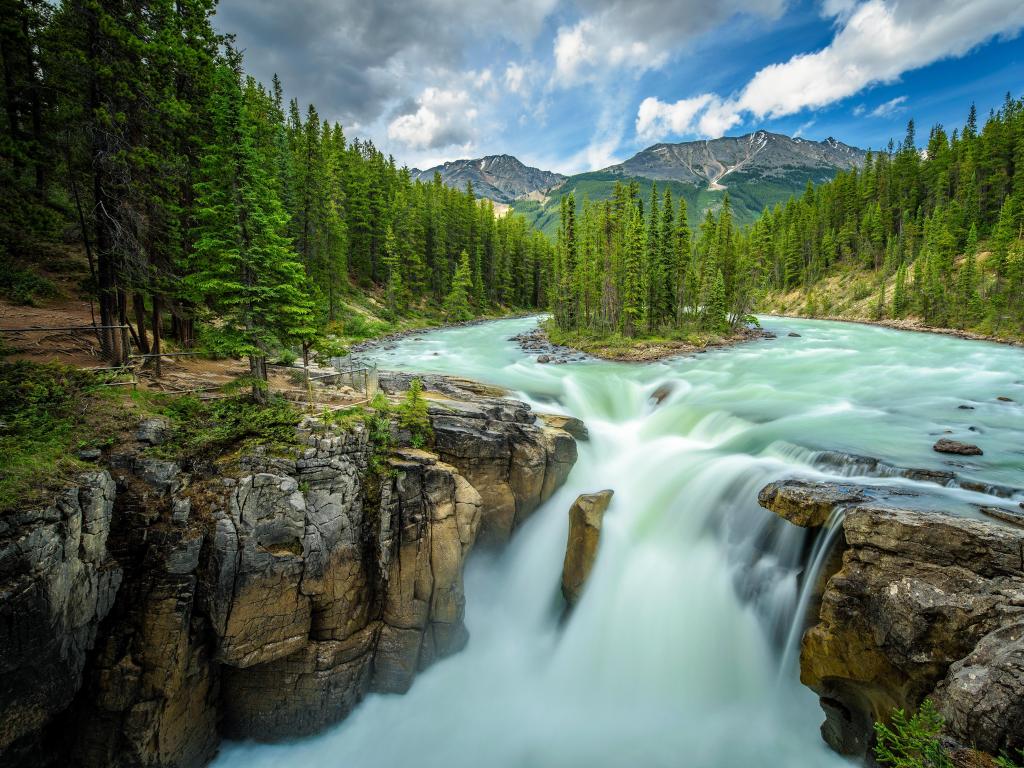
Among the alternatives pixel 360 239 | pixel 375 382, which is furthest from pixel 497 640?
pixel 360 239

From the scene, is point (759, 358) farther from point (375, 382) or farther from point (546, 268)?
point (546, 268)

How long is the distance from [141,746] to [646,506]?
539 inches

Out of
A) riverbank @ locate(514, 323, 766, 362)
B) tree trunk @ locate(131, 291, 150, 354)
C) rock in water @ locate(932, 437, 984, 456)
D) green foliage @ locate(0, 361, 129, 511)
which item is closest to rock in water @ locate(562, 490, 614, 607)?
rock in water @ locate(932, 437, 984, 456)

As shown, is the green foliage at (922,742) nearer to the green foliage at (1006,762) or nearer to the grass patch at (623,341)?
the green foliage at (1006,762)

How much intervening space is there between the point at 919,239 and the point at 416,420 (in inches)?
3337

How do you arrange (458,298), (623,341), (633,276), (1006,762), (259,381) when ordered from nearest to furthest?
(1006,762) → (259,381) → (623,341) → (633,276) → (458,298)

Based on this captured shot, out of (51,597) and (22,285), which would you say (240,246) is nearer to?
(51,597)

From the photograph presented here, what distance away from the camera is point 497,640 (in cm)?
1277

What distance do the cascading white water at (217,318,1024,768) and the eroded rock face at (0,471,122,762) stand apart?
4075 mm

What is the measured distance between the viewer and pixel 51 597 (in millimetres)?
7738

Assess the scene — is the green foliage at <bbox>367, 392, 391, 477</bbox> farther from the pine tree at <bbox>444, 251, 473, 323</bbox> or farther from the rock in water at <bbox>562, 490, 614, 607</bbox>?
the pine tree at <bbox>444, 251, 473, 323</bbox>

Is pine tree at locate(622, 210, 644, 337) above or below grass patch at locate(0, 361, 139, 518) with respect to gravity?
above

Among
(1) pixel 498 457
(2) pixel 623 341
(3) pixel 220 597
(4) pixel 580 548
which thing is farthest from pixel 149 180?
(2) pixel 623 341

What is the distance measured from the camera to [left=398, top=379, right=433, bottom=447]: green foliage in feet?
43.0
